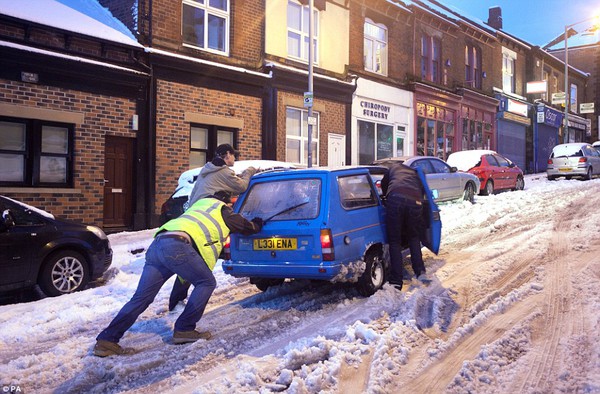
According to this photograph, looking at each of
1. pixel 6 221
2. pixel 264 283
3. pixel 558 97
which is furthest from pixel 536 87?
pixel 6 221

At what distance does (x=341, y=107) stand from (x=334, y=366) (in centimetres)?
1594

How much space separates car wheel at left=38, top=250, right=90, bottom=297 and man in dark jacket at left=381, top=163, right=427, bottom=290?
4657 millimetres

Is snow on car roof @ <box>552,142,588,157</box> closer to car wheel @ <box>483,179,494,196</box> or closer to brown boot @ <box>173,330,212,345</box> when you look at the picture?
car wheel @ <box>483,179,494,196</box>

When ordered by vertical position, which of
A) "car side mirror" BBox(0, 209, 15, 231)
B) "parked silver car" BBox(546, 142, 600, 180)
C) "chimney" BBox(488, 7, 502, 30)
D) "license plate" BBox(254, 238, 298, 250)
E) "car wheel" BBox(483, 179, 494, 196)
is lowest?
"license plate" BBox(254, 238, 298, 250)

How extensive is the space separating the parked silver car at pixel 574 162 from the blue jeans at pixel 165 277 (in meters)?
21.6

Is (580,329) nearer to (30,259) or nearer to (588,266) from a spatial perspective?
(588,266)

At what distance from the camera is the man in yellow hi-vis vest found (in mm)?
4828

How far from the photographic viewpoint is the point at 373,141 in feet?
70.0

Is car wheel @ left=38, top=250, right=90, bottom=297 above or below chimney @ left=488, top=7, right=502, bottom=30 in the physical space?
below

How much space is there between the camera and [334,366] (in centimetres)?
417

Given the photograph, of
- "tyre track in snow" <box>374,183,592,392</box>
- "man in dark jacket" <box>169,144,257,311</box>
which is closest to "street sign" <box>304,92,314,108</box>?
"tyre track in snow" <box>374,183,592,392</box>

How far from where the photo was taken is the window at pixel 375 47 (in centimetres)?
2106

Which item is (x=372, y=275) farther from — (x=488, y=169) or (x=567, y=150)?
(x=567, y=150)

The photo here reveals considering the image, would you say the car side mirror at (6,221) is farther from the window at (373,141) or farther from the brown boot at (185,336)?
→ the window at (373,141)
